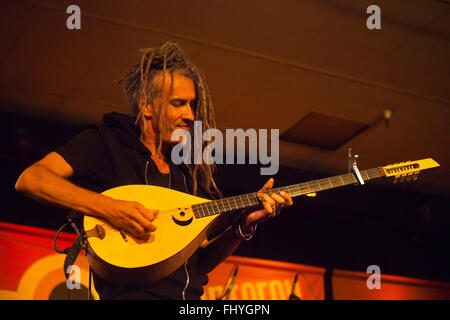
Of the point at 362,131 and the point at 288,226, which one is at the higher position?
the point at 362,131

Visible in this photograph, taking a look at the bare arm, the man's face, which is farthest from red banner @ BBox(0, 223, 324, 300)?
the bare arm

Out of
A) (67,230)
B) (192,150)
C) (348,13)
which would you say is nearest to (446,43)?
(348,13)

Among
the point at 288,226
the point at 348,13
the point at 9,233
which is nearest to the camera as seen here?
the point at 348,13

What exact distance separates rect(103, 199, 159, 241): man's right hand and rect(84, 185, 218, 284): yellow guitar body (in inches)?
1.5

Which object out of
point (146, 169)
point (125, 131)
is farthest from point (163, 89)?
point (146, 169)

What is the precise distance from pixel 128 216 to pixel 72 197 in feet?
0.65

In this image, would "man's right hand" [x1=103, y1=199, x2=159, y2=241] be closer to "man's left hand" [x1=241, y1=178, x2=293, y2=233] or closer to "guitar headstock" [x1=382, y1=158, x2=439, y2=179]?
"man's left hand" [x1=241, y1=178, x2=293, y2=233]

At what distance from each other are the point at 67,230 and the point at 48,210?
0.29m

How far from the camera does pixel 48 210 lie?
523cm

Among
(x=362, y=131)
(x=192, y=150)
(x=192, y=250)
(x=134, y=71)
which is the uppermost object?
(x=362, y=131)

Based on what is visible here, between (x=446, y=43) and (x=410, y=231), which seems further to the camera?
(x=410, y=231)

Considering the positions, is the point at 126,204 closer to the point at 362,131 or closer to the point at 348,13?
the point at 348,13

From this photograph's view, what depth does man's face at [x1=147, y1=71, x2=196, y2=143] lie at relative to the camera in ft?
7.73

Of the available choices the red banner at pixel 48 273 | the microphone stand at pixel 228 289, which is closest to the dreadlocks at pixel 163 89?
the microphone stand at pixel 228 289
